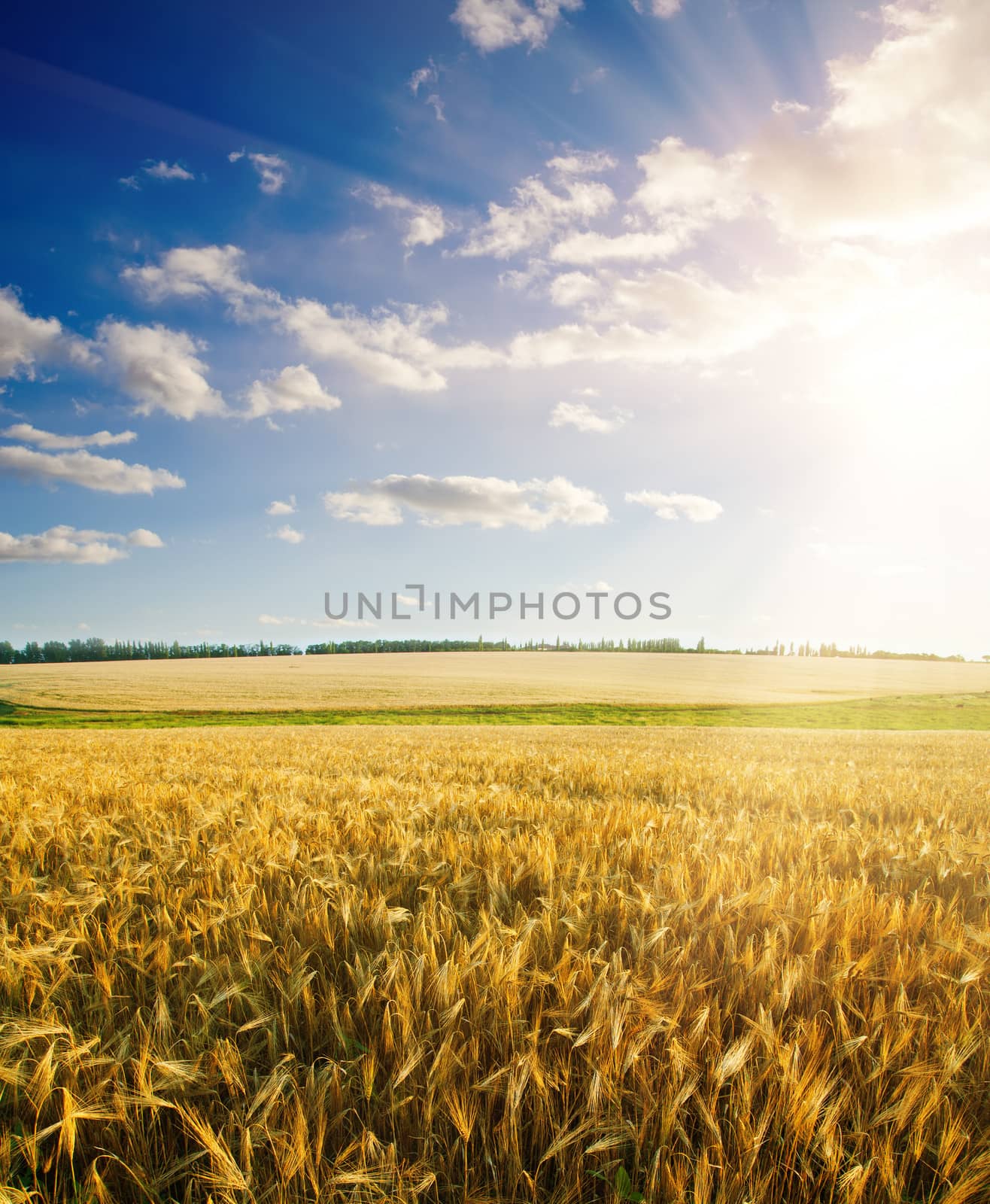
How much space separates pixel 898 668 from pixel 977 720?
49945 millimetres

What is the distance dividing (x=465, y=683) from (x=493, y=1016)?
5944 centimetres

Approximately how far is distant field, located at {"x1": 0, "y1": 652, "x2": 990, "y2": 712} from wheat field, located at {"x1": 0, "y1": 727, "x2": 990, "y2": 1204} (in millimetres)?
43541

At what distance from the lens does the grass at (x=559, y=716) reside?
1592 inches

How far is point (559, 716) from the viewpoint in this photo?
43469mm

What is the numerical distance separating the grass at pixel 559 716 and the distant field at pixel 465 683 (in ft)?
4.06

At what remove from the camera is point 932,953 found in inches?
81.8

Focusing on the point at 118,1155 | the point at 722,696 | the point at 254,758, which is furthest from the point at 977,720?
the point at 118,1155

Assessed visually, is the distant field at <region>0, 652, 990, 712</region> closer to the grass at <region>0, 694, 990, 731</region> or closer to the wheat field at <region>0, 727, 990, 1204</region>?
the grass at <region>0, 694, 990, 731</region>

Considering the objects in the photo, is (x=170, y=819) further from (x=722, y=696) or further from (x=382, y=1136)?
(x=722, y=696)

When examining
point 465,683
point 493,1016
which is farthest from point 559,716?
point 493,1016

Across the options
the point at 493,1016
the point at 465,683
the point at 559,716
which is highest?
the point at 493,1016

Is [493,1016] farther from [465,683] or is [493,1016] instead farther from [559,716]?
[465,683]

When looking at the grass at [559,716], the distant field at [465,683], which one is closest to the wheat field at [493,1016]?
the grass at [559,716]

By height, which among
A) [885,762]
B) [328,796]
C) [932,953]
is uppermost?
Result: [932,953]
